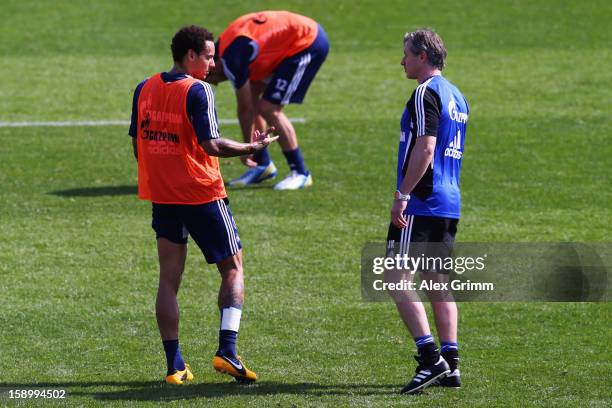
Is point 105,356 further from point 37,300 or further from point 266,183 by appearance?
point 266,183

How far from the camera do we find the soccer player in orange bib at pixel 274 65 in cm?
1242

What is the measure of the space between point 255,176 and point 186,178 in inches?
229

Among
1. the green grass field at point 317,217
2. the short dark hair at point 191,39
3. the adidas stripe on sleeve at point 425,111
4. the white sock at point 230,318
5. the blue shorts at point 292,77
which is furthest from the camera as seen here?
the blue shorts at point 292,77

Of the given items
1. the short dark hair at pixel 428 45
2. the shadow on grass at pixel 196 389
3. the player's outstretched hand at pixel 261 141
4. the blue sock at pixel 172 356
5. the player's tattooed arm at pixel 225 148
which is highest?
the short dark hair at pixel 428 45

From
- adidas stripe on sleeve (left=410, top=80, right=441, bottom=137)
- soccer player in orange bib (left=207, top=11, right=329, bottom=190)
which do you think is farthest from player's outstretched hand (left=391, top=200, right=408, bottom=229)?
soccer player in orange bib (left=207, top=11, right=329, bottom=190)

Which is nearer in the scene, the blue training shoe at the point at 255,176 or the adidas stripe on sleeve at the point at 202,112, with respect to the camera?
the adidas stripe on sleeve at the point at 202,112

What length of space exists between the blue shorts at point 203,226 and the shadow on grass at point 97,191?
17.2ft

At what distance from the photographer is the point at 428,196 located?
7.05 meters

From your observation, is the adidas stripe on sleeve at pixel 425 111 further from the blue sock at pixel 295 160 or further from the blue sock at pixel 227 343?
the blue sock at pixel 295 160

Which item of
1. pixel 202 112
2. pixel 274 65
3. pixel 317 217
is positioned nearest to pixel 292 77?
pixel 274 65

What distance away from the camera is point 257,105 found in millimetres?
12836

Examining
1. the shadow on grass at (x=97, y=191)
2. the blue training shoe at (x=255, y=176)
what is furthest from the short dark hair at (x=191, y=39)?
the blue training shoe at (x=255, y=176)

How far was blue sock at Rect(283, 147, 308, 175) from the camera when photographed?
Result: 12.7 m

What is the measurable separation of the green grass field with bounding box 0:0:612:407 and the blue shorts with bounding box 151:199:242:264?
824mm
